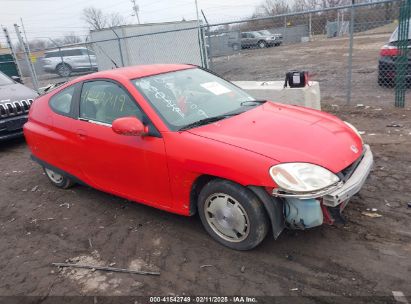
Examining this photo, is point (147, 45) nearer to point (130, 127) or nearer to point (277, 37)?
point (130, 127)

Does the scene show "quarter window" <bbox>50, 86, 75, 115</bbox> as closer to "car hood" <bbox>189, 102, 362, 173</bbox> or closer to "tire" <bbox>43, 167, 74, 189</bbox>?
"tire" <bbox>43, 167, 74, 189</bbox>

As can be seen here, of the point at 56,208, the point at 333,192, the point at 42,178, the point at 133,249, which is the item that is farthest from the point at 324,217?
the point at 42,178

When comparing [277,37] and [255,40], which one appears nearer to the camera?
[255,40]

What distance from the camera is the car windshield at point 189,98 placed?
11.5 feet

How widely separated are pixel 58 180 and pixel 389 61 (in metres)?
7.31

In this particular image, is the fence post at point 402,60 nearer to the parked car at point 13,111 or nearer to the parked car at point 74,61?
the parked car at point 13,111

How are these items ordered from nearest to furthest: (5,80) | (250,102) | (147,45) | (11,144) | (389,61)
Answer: (250,102) → (11,144) → (389,61) → (5,80) → (147,45)

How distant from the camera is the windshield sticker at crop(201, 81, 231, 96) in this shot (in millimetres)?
4029

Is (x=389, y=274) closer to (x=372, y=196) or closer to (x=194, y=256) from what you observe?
(x=372, y=196)

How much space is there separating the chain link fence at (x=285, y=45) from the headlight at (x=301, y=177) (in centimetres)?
365

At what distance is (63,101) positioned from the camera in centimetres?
447

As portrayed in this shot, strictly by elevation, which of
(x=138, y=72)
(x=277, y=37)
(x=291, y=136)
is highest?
(x=138, y=72)

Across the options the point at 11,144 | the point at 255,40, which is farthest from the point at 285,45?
the point at 11,144

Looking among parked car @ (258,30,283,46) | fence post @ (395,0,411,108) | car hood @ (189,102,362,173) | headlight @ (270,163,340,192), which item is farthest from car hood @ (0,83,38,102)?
parked car @ (258,30,283,46)
